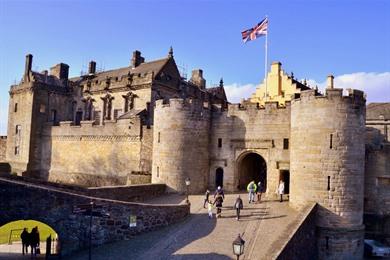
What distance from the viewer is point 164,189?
77.6ft

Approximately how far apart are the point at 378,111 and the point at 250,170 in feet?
50.8

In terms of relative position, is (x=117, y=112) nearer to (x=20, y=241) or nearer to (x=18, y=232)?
(x=18, y=232)

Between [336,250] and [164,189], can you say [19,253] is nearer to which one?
[164,189]

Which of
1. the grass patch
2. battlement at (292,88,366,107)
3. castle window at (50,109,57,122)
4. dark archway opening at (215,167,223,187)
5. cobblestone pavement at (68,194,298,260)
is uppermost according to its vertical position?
castle window at (50,109,57,122)

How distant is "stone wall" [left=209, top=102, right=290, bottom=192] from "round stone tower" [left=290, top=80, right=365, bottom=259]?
405cm

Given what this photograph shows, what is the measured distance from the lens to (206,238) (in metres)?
14.9

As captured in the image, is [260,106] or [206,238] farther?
[260,106]

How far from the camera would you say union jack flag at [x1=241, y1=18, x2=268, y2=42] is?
2751cm

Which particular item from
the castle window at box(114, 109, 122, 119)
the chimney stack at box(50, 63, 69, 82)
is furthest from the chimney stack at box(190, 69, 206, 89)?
the chimney stack at box(50, 63, 69, 82)

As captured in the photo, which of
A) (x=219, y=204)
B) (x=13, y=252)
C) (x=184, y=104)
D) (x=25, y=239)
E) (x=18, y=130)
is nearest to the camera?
(x=25, y=239)

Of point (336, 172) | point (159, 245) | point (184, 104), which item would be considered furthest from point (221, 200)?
point (184, 104)

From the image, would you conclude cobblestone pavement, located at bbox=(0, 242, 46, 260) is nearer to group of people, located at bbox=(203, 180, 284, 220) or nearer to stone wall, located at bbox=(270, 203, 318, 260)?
group of people, located at bbox=(203, 180, 284, 220)

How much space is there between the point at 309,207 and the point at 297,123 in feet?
14.5

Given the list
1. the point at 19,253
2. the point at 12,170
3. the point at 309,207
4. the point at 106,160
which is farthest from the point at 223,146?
the point at 12,170
